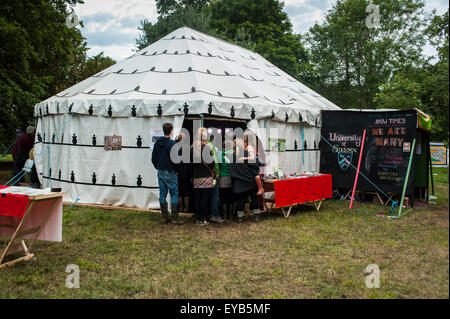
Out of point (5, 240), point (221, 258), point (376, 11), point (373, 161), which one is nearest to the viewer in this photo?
point (221, 258)

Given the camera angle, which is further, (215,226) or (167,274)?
(215,226)

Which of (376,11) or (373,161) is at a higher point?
(376,11)

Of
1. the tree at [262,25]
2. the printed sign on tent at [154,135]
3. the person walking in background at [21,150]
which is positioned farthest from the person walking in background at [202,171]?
the tree at [262,25]

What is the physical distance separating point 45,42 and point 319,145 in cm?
925

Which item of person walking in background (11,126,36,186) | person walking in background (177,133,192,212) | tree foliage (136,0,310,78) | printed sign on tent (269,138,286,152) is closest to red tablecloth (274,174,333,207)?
printed sign on tent (269,138,286,152)

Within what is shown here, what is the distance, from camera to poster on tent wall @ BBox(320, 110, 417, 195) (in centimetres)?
723

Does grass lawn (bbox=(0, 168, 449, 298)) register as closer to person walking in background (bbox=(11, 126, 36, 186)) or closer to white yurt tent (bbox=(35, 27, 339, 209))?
white yurt tent (bbox=(35, 27, 339, 209))

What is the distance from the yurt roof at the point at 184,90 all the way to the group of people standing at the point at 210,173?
94cm

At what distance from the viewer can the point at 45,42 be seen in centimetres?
1159

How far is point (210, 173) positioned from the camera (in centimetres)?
569

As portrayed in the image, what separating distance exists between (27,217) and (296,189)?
168 inches

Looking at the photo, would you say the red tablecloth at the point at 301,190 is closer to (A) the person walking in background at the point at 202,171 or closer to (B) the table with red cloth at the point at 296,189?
(B) the table with red cloth at the point at 296,189
